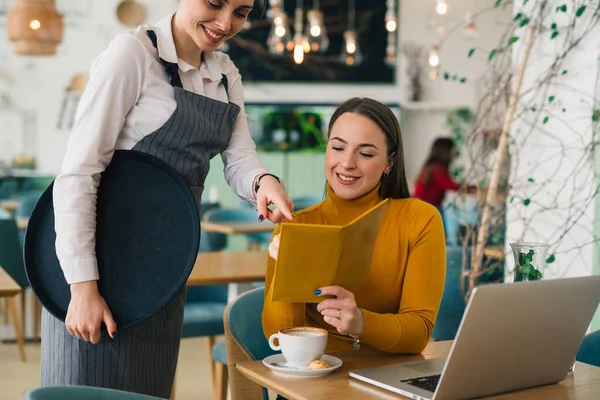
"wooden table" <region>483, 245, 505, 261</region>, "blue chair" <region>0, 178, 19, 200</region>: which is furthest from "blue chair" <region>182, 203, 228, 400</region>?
"blue chair" <region>0, 178, 19, 200</region>

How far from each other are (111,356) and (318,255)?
57 cm

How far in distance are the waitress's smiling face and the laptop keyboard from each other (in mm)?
835

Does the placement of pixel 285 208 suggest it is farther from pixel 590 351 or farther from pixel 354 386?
pixel 590 351

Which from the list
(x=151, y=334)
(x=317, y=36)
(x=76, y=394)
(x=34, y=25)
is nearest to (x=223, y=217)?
(x=34, y=25)

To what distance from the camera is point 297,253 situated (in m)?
1.52

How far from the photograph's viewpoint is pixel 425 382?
160 centimetres

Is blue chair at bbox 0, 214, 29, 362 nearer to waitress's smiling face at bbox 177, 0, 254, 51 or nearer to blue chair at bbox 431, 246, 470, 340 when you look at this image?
blue chair at bbox 431, 246, 470, 340

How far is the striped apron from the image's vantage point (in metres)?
1.78

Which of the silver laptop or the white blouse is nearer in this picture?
the silver laptop

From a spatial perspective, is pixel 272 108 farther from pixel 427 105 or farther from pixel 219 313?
pixel 219 313

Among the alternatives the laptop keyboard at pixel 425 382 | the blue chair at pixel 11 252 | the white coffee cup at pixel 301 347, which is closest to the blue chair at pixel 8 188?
the blue chair at pixel 11 252

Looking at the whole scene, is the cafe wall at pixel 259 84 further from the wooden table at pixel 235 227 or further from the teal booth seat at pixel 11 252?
the teal booth seat at pixel 11 252

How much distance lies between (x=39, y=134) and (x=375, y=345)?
302 inches

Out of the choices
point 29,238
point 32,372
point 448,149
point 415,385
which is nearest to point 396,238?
point 415,385
